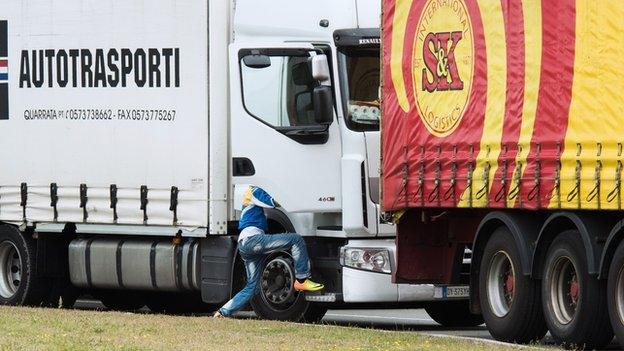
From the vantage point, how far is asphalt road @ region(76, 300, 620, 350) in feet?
59.2

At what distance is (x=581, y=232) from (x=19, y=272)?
356 inches

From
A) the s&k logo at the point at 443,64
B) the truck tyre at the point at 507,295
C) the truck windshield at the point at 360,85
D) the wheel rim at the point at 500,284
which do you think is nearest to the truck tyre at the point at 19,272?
the truck windshield at the point at 360,85

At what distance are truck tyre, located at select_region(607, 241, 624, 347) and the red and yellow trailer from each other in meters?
0.01

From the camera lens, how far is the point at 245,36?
1852cm

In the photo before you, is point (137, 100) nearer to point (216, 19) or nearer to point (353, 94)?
point (216, 19)

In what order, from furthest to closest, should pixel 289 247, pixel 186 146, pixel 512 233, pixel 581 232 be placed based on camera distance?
1. pixel 186 146
2. pixel 289 247
3. pixel 512 233
4. pixel 581 232

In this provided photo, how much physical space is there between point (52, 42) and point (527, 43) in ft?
24.0

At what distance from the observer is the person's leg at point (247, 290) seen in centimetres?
1809

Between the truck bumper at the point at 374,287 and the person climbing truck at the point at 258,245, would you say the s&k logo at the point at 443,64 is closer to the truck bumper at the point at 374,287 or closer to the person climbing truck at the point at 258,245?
the truck bumper at the point at 374,287

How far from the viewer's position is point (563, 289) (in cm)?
1471

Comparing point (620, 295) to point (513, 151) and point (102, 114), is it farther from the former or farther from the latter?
point (102, 114)

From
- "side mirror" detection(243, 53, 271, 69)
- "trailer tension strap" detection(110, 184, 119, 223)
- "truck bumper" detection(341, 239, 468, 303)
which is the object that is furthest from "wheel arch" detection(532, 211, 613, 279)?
"trailer tension strap" detection(110, 184, 119, 223)

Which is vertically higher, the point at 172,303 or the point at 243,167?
the point at 243,167

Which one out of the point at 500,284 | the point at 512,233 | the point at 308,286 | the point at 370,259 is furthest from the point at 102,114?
the point at 512,233
